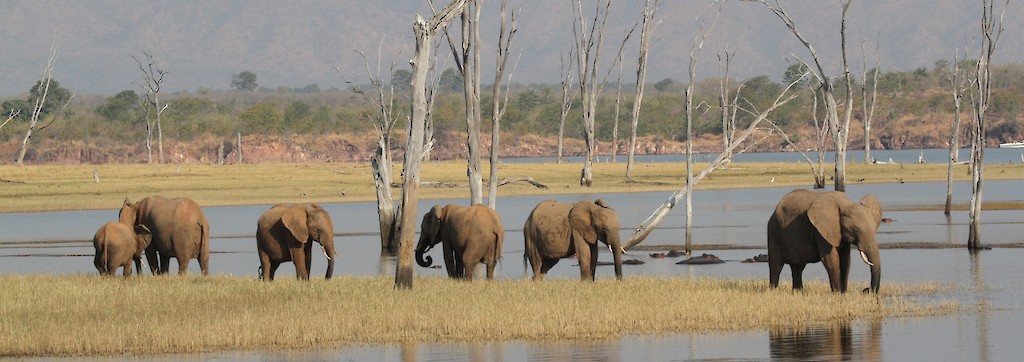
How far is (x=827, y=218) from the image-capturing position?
69.8ft

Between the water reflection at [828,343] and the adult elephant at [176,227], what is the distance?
11.9m

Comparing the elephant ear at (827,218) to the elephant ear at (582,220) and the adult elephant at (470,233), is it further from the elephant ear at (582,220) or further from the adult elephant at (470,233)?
the adult elephant at (470,233)

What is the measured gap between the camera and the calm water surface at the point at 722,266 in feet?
59.3

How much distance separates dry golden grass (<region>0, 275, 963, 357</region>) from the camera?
1919cm

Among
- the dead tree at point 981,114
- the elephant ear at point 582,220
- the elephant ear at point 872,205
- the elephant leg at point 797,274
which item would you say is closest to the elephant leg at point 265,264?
the elephant ear at point 582,220

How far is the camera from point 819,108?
164 metres

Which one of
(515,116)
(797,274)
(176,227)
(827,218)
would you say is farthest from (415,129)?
(515,116)

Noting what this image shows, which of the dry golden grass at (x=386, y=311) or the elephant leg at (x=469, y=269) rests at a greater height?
the elephant leg at (x=469, y=269)

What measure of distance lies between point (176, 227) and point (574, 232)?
287 inches

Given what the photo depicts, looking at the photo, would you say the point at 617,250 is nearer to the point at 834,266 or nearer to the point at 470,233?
the point at 470,233

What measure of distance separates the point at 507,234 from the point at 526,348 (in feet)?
80.7

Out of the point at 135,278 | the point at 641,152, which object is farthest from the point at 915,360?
the point at 641,152

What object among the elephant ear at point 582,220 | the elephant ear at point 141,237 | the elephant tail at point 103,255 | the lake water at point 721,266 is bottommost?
the lake water at point 721,266

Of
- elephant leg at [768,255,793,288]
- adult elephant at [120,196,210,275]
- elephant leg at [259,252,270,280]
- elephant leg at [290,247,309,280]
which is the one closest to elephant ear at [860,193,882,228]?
elephant leg at [768,255,793,288]
